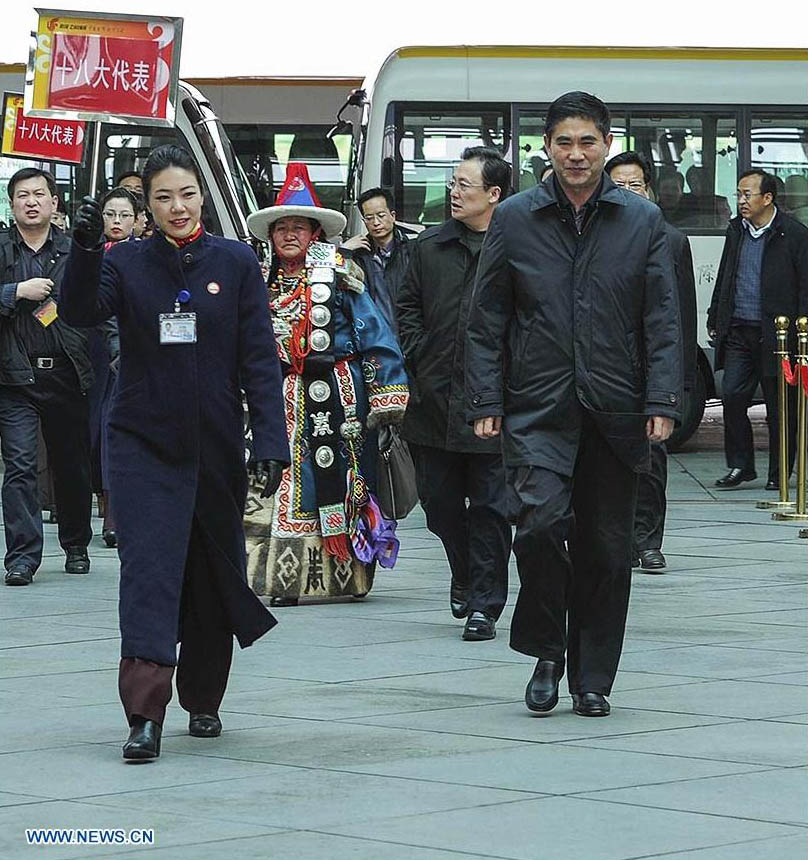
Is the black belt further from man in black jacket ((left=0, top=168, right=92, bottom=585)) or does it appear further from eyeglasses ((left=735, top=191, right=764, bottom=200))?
eyeglasses ((left=735, top=191, right=764, bottom=200))

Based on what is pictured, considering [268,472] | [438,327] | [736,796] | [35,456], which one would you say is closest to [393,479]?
[438,327]

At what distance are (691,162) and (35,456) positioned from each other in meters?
10.0

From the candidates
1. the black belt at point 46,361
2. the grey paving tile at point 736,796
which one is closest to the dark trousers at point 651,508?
the black belt at point 46,361

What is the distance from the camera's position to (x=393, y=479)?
30.9 ft

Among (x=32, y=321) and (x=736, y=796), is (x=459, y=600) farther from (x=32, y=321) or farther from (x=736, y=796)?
(x=736, y=796)

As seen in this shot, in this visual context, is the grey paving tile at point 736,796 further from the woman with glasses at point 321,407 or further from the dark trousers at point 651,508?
the dark trousers at point 651,508

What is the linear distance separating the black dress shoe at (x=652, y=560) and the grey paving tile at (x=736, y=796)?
16.1 feet

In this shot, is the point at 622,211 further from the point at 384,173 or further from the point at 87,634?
the point at 384,173

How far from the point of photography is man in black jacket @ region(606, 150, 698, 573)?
10.1 metres

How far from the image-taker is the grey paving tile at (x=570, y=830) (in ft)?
15.5

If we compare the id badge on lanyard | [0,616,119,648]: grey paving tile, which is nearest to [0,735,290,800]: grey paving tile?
the id badge on lanyard

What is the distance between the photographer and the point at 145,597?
6062mm

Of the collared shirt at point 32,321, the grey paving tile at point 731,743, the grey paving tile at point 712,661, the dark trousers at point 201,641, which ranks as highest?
the collared shirt at point 32,321

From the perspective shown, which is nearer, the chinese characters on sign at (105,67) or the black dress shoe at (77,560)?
the black dress shoe at (77,560)
